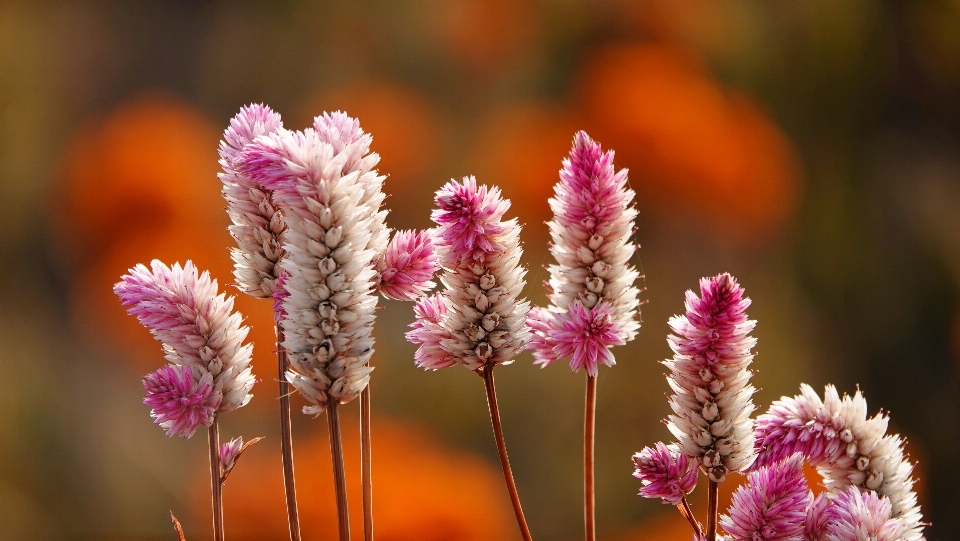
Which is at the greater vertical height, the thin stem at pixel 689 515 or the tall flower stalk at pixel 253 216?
the tall flower stalk at pixel 253 216

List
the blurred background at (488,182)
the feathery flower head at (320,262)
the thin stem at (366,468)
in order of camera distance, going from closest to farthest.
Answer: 1. the feathery flower head at (320,262)
2. the thin stem at (366,468)
3. the blurred background at (488,182)

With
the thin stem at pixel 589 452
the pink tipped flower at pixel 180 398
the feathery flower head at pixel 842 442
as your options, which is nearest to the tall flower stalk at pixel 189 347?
the pink tipped flower at pixel 180 398

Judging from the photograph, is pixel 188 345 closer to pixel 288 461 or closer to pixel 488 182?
pixel 288 461

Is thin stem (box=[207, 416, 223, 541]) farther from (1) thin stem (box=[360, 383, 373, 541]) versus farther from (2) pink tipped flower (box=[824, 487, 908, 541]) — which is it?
(2) pink tipped flower (box=[824, 487, 908, 541])

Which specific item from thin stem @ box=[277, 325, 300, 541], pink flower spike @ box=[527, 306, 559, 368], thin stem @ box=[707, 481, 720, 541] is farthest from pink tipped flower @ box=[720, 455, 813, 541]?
thin stem @ box=[277, 325, 300, 541]

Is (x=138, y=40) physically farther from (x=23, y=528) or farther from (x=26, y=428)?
(x=23, y=528)

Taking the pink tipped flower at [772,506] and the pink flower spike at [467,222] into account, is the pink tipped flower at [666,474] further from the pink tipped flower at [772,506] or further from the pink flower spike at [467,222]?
the pink flower spike at [467,222]

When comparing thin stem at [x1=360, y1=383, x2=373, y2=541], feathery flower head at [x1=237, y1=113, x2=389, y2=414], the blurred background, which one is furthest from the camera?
the blurred background

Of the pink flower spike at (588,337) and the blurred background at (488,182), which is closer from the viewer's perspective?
the pink flower spike at (588,337)
